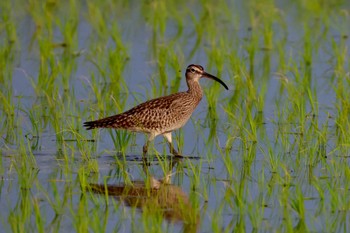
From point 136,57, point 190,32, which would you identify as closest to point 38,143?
point 136,57

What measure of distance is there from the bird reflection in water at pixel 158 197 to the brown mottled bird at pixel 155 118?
2.54 feet

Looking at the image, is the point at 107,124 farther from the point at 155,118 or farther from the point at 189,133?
the point at 189,133

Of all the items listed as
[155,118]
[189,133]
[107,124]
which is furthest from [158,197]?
[189,133]

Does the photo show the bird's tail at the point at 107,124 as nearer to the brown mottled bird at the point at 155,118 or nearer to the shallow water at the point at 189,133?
the brown mottled bird at the point at 155,118

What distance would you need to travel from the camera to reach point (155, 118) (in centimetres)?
1105

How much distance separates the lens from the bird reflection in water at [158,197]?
28.5 ft

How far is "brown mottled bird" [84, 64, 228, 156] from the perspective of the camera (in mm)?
10914

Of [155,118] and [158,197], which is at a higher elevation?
[155,118]

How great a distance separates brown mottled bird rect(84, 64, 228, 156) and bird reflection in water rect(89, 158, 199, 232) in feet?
2.54

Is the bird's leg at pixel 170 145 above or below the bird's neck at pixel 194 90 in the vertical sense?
below

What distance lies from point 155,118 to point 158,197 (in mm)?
1696

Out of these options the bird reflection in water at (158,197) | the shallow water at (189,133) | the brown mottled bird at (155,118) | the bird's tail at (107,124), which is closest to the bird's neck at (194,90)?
the brown mottled bird at (155,118)

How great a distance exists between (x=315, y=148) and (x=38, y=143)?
274cm

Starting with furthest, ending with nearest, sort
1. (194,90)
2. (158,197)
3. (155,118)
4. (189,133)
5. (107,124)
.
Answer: (189,133)
(194,90)
(155,118)
(107,124)
(158,197)
